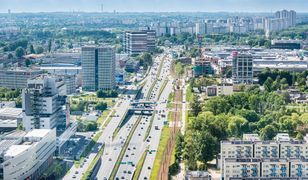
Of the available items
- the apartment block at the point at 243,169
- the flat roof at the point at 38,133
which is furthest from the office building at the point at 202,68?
the apartment block at the point at 243,169

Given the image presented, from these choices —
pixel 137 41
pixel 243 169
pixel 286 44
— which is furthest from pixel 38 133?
pixel 286 44

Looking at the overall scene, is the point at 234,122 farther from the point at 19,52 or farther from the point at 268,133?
the point at 19,52

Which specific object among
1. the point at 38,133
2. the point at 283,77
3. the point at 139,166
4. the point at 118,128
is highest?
the point at 283,77

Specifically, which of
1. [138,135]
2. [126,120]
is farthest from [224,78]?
[138,135]

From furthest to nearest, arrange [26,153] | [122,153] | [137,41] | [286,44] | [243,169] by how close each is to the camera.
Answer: [286,44] → [137,41] → [122,153] → [26,153] → [243,169]

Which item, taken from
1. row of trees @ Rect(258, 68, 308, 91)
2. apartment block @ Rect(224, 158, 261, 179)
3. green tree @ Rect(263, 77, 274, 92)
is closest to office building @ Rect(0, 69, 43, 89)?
green tree @ Rect(263, 77, 274, 92)

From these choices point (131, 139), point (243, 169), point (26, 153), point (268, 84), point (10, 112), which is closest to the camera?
point (243, 169)
